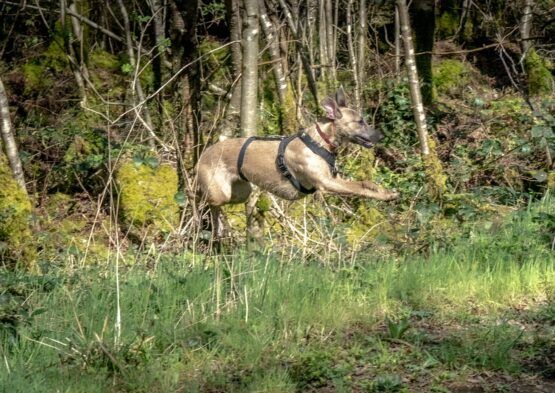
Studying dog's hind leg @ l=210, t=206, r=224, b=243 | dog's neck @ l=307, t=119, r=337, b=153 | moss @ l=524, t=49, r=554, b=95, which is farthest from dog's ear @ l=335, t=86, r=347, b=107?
moss @ l=524, t=49, r=554, b=95

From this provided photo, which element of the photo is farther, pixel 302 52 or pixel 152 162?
pixel 152 162

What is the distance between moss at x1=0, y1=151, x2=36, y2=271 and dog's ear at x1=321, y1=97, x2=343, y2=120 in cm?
367

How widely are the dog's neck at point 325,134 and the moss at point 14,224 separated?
3.44m

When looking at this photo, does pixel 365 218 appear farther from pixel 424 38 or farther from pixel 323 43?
pixel 424 38

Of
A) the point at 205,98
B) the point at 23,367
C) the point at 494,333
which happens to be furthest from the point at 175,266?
the point at 205,98

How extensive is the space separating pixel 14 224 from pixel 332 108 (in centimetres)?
406

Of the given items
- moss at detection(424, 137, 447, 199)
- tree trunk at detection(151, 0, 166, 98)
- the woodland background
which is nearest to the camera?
the woodland background

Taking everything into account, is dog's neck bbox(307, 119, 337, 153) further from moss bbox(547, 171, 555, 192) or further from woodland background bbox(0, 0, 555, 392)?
moss bbox(547, 171, 555, 192)

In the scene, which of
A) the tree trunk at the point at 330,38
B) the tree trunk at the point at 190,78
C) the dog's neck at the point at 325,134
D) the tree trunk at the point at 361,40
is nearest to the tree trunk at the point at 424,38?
Answer: the tree trunk at the point at 361,40

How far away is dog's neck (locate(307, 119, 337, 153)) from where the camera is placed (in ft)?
30.1

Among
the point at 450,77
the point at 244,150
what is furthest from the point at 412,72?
the point at 244,150

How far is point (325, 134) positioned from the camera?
919 centimetres

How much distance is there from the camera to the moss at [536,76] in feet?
53.9

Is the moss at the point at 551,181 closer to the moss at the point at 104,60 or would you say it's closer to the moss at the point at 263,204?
the moss at the point at 263,204
